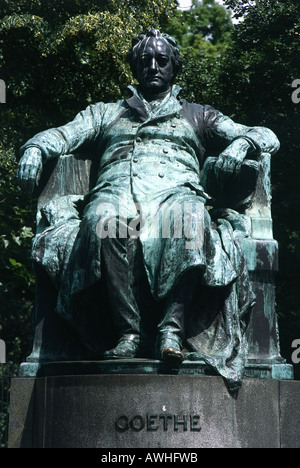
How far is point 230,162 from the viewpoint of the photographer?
21.0 ft

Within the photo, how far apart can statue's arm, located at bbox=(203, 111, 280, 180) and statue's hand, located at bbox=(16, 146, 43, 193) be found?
1.25 metres

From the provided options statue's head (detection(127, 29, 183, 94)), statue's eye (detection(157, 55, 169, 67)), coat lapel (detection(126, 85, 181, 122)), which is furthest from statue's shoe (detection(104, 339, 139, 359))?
statue's eye (detection(157, 55, 169, 67))

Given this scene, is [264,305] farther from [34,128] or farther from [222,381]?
[34,128]

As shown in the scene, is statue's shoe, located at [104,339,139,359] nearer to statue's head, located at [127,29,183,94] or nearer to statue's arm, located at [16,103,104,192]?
statue's arm, located at [16,103,104,192]

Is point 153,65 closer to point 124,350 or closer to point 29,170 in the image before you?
point 29,170

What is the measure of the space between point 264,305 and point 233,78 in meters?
9.80

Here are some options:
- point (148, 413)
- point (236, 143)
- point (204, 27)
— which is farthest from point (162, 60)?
point (204, 27)

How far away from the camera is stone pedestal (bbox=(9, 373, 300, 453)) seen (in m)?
5.30

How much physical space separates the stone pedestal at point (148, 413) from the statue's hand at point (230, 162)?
60.0 inches

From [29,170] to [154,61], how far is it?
1426 mm

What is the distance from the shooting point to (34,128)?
45.9 feet

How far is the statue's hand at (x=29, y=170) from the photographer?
6352 millimetres
